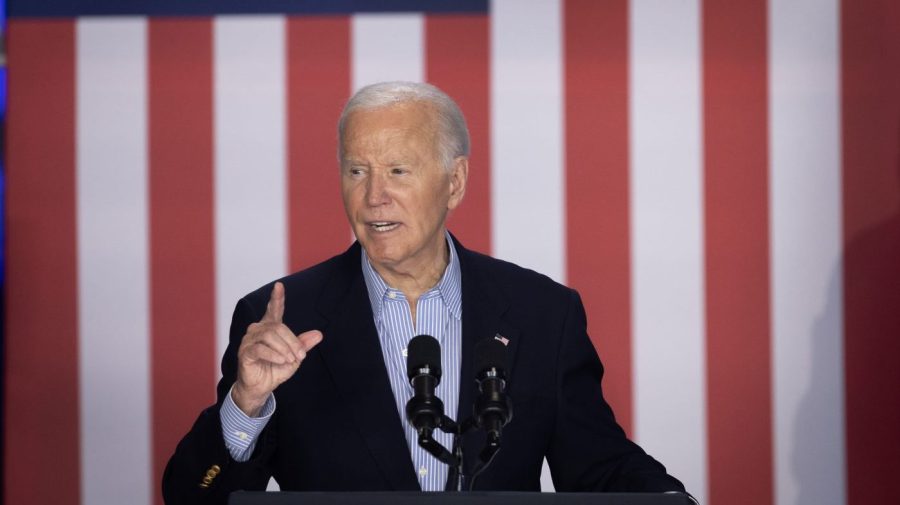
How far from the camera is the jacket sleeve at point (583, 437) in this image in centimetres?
A: 186

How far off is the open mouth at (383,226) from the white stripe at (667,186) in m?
1.24

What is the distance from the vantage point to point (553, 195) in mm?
2984

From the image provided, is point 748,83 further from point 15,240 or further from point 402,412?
point 15,240

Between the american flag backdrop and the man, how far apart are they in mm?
990

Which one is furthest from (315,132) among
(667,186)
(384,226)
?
(384,226)

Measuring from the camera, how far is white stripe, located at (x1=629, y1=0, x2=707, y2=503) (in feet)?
9.79

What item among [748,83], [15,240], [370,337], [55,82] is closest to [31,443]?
[15,240]

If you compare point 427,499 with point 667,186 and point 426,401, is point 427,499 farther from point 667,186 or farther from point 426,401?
point 667,186

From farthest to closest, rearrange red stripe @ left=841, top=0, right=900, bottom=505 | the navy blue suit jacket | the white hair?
red stripe @ left=841, top=0, right=900, bottom=505, the white hair, the navy blue suit jacket

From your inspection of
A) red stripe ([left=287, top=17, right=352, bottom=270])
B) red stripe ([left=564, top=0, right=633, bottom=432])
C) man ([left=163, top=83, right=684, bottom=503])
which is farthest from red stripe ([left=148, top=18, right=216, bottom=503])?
man ([left=163, top=83, right=684, bottom=503])

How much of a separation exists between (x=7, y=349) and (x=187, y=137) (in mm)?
712

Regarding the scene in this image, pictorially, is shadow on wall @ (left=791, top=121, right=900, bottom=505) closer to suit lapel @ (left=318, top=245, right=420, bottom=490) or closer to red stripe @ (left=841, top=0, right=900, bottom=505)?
red stripe @ (left=841, top=0, right=900, bottom=505)

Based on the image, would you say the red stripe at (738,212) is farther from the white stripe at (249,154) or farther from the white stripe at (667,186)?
the white stripe at (249,154)

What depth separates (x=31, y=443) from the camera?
3.04 m
